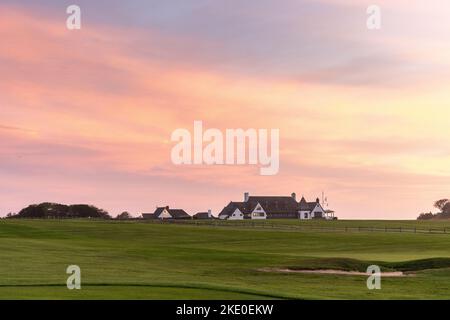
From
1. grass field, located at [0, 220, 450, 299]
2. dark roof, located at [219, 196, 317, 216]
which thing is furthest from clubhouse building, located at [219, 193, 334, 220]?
grass field, located at [0, 220, 450, 299]

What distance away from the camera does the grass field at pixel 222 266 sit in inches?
→ 1135

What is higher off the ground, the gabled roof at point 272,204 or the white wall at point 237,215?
the gabled roof at point 272,204

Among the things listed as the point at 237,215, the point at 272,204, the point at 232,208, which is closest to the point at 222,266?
the point at 237,215

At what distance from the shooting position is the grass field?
28.8m

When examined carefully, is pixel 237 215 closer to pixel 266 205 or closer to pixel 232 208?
pixel 232 208

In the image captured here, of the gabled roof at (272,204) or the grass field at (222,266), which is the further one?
the gabled roof at (272,204)

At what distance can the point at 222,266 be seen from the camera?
51719mm

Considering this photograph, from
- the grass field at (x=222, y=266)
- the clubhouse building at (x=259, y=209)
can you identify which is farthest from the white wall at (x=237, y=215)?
the grass field at (x=222, y=266)

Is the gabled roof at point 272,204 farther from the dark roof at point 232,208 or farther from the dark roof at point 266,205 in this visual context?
the dark roof at point 232,208

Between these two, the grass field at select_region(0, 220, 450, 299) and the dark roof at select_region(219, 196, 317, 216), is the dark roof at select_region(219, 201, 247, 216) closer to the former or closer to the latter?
the dark roof at select_region(219, 196, 317, 216)
